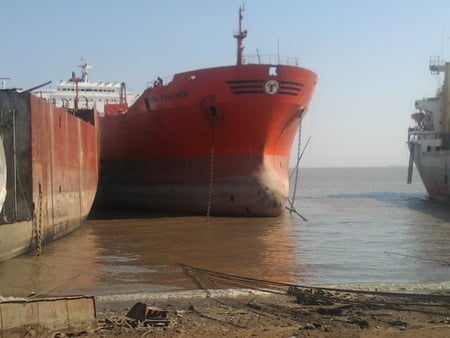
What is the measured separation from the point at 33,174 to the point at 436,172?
2163 centimetres

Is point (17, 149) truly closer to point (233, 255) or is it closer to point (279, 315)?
point (233, 255)

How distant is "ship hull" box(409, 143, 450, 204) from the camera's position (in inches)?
946

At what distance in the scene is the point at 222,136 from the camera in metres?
16.3

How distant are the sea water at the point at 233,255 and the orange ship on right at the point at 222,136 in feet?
2.93

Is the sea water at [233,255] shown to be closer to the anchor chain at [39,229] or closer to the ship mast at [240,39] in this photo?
the anchor chain at [39,229]

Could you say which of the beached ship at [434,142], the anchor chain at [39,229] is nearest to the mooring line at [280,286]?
the anchor chain at [39,229]

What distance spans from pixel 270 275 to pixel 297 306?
2365 mm

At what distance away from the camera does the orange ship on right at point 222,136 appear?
16.0m

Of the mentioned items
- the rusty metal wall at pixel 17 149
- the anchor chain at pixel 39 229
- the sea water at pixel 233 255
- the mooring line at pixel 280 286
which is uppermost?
the rusty metal wall at pixel 17 149

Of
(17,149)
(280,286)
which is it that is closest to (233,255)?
(280,286)

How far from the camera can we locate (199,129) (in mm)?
16484

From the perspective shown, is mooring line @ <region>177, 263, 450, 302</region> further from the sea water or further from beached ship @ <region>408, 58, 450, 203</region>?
beached ship @ <region>408, 58, 450, 203</region>

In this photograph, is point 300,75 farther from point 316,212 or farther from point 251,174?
point 316,212

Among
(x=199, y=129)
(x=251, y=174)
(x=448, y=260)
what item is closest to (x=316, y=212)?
(x=251, y=174)
